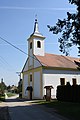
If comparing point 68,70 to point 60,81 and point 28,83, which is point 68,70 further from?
point 28,83

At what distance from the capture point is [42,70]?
137 feet

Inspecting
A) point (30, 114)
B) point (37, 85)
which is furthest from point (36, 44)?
point (30, 114)

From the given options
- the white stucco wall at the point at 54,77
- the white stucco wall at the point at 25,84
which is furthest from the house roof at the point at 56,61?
the white stucco wall at the point at 25,84

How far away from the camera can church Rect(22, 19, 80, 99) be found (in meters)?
42.2

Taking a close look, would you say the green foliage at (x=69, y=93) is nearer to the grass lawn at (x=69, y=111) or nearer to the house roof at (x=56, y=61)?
the grass lawn at (x=69, y=111)

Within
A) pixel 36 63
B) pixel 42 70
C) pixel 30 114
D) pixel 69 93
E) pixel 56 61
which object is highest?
pixel 56 61

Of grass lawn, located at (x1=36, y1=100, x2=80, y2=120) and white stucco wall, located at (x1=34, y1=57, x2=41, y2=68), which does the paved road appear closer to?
grass lawn, located at (x1=36, y1=100, x2=80, y2=120)

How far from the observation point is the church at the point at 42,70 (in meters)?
42.2

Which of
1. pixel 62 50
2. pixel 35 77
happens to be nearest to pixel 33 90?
pixel 35 77

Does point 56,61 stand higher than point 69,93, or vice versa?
point 56,61

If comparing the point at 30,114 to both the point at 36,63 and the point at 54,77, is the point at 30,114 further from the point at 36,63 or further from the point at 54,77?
the point at 36,63

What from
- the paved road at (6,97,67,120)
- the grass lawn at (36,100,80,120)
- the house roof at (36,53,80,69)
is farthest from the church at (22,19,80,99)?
the paved road at (6,97,67,120)

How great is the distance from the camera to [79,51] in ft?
67.9

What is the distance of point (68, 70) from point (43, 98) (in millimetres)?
7868
